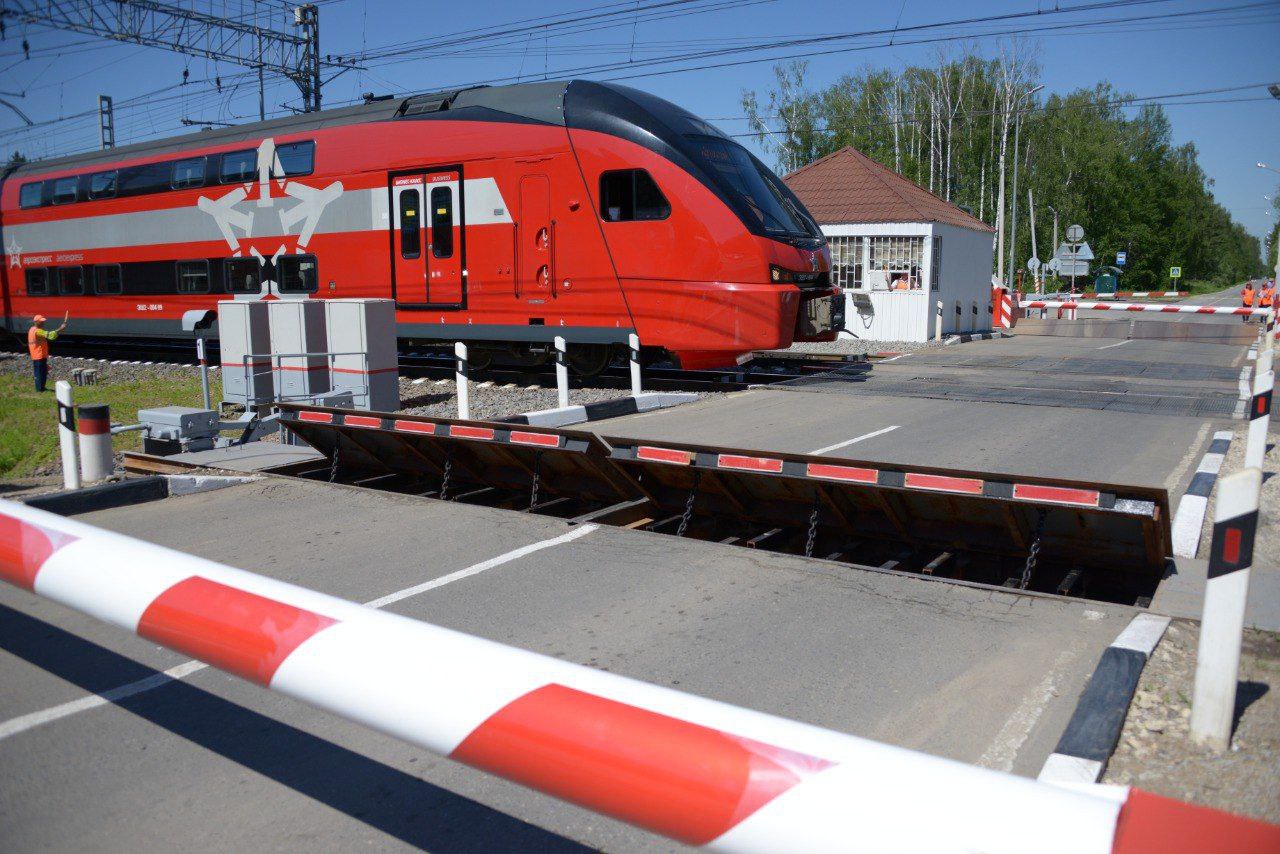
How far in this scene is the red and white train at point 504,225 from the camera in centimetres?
1361

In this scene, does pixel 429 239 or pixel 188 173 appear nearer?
pixel 429 239

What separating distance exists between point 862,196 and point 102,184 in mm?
18757

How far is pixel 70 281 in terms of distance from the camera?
22.7 metres

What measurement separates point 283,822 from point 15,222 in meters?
26.2

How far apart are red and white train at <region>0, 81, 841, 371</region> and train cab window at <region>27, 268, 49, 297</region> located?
460 centimetres

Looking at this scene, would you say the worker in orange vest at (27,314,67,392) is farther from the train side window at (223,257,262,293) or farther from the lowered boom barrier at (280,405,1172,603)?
the lowered boom barrier at (280,405,1172,603)

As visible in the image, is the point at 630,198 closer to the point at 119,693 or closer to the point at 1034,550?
the point at 1034,550

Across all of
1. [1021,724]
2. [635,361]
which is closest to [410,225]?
[635,361]

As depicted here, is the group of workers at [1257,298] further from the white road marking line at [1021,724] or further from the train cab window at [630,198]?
the white road marking line at [1021,724]

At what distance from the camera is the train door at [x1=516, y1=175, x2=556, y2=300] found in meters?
14.6

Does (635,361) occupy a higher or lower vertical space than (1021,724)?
higher

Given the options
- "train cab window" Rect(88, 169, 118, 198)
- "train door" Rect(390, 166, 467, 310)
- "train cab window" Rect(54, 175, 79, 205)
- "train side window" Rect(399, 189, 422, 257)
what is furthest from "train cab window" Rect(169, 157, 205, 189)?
"train side window" Rect(399, 189, 422, 257)

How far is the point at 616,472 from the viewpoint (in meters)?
6.95

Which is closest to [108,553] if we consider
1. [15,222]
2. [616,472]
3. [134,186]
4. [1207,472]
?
[616,472]
